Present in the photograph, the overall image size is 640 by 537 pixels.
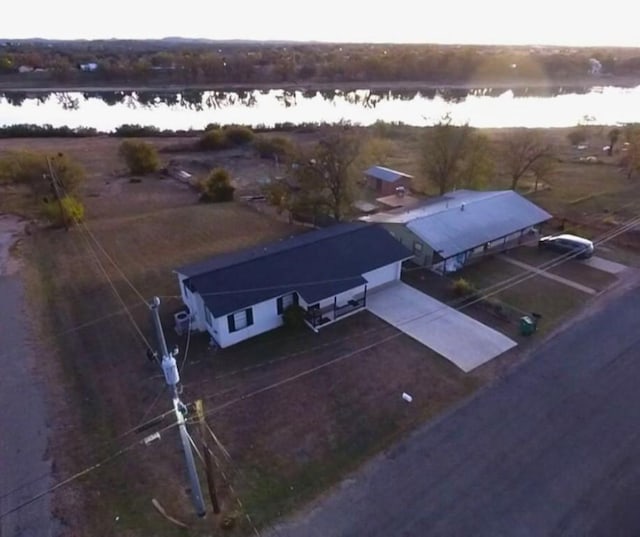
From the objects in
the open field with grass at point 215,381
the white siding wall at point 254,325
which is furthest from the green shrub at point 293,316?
the open field with grass at point 215,381

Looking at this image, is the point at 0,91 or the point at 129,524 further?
the point at 0,91

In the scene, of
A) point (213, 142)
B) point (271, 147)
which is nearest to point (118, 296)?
point (271, 147)

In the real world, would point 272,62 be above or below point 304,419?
above

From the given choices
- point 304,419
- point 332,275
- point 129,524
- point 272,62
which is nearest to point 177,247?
point 332,275

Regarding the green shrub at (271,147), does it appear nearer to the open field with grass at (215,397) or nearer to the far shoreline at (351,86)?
the open field with grass at (215,397)

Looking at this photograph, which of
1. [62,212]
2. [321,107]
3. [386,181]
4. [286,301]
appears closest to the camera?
[286,301]

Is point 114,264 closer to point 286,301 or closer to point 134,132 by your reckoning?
point 286,301

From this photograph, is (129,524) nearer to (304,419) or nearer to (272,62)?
(304,419)
